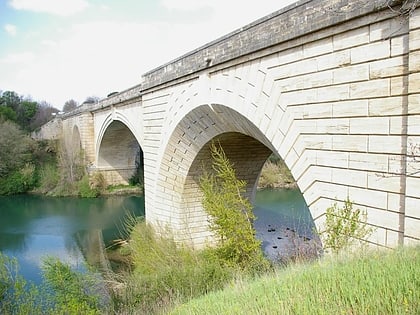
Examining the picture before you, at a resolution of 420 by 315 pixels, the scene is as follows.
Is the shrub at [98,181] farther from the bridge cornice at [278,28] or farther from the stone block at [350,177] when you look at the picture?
the stone block at [350,177]

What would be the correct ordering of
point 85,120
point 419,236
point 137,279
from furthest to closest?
point 85,120, point 137,279, point 419,236

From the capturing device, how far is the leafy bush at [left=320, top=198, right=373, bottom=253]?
4836 mm

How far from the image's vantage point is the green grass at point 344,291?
261cm

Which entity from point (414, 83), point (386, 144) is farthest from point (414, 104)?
point (386, 144)

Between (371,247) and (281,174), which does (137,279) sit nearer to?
(371,247)

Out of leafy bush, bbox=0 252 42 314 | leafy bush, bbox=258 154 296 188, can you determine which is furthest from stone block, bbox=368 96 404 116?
leafy bush, bbox=258 154 296 188

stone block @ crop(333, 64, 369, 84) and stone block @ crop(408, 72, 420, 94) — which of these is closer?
stone block @ crop(408, 72, 420, 94)

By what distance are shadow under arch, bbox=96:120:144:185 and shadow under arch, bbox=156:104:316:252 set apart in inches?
556

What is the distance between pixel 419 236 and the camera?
4055mm

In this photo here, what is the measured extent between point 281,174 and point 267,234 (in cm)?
1089

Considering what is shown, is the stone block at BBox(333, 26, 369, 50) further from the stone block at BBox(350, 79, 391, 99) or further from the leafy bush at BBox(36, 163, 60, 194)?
the leafy bush at BBox(36, 163, 60, 194)

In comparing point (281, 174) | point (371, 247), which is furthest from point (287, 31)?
point (281, 174)

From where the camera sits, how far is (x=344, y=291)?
2.92m

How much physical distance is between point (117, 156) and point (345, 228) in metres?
24.0
